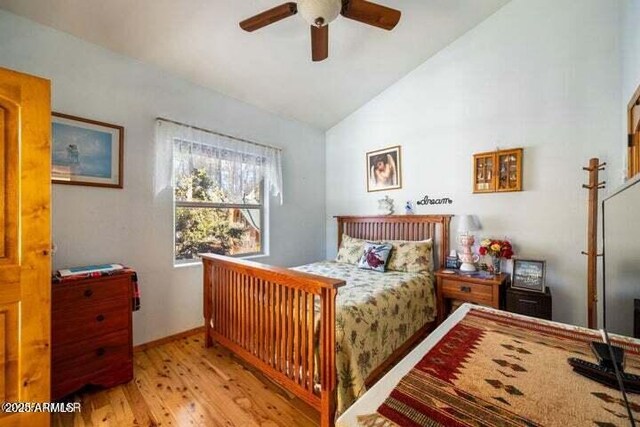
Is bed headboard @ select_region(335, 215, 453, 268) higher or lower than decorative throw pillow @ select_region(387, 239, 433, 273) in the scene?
higher

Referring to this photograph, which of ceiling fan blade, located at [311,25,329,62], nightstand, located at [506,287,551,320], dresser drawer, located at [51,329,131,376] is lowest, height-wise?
dresser drawer, located at [51,329,131,376]

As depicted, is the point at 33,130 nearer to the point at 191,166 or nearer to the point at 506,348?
the point at 191,166

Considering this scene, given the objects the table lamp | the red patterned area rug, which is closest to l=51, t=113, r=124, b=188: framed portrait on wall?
the red patterned area rug

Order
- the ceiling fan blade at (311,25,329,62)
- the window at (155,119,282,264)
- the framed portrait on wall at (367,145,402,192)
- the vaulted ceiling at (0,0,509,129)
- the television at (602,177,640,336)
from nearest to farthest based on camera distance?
the television at (602,177,640,336)
the ceiling fan blade at (311,25,329,62)
the vaulted ceiling at (0,0,509,129)
the window at (155,119,282,264)
the framed portrait on wall at (367,145,402,192)

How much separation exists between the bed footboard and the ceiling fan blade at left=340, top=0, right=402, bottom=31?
5.43 feet

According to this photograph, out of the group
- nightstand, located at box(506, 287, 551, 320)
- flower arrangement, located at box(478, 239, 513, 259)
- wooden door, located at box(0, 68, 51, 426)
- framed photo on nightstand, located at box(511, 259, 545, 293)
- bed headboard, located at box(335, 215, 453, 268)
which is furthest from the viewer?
bed headboard, located at box(335, 215, 453, 268)

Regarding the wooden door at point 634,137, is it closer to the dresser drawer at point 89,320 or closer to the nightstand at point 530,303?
the nightstand at point 530,303

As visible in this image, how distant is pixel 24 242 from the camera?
1285 mm

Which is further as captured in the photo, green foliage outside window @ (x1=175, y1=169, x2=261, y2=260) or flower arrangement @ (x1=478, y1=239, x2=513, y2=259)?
green foliage outside window @ (x1=175, y1=169, x2=261, y2=260)

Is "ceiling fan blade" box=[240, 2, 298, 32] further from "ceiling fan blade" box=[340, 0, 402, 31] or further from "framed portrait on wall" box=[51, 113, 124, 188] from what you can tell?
"framed portrait on wall" box=[51, 113, 124, 188]

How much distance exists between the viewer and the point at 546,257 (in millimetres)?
2479

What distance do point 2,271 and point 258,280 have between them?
1.24 meters

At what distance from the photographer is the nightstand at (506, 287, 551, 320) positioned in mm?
2199

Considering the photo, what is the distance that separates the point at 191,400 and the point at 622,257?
2219mm
